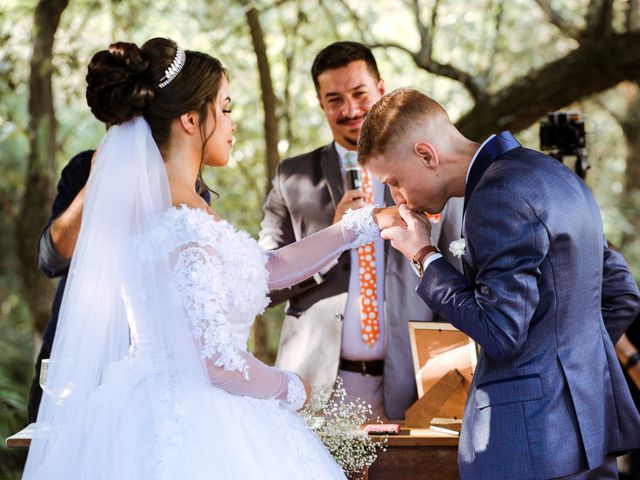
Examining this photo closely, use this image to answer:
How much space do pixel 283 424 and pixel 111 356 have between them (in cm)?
57

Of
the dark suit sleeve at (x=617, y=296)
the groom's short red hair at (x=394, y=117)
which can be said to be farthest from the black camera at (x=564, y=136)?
the groom's short red hair at (x=394, y=117)

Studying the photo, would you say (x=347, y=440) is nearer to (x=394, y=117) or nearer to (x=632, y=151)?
(x=394, y=117)

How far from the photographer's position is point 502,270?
2.30 metres

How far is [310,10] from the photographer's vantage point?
26.4 feet

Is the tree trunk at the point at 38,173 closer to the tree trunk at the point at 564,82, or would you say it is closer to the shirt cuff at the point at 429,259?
the tree trunk at the point at 564,82

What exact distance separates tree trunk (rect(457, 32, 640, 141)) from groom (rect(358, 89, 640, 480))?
3410mm

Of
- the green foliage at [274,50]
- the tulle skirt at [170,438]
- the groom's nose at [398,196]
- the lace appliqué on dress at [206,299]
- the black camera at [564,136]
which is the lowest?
the tulle skirt at [170,438]

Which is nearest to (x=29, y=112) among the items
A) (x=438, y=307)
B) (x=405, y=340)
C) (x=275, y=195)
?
(x=275, y=195)

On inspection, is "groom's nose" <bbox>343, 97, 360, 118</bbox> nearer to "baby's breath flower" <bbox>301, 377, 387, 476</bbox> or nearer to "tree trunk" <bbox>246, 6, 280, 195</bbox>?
"baby's breath flower" <bbox>301, 377, 387, 476</bbox>

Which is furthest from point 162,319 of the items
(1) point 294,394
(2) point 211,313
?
(1) point 294,394

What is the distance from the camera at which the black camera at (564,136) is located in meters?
4.41

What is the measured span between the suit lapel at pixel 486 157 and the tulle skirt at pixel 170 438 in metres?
0.88

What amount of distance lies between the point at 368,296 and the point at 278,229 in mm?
523

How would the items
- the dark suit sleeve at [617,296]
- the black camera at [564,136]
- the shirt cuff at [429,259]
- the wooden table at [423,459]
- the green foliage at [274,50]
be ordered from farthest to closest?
the green foliage at [274,50] → the black camera at [564,136] → the wooden table at [423,459] → the dark suit sleeve at [617,296] → the shirt cuff at [429,259]
